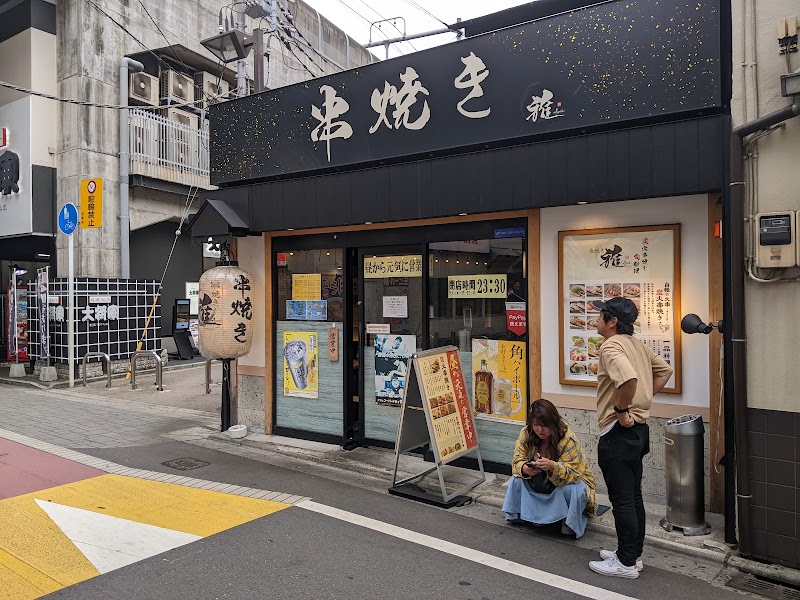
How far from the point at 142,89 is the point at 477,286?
42.7ft

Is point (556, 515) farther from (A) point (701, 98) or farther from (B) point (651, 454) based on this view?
(A) point (701, 98)

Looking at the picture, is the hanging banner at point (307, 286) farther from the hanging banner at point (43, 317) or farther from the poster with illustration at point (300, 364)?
the hanging banner at point (43, 317)

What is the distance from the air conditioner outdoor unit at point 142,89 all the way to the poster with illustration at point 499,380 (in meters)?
13.2

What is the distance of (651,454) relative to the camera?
226 inches

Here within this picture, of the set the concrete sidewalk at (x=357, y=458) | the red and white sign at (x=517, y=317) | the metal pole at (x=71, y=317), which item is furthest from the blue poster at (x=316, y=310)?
the metal pole at (x=71, y=317)

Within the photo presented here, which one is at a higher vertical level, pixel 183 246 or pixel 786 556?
pixel 183 246

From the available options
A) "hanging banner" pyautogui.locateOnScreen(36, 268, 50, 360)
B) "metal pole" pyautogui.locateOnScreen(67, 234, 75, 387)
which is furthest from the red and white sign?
"hanging banner" pyautogui.locateOnScreen(36, 268, 50, 360)

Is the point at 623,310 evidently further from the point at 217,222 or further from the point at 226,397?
the point at 226,397

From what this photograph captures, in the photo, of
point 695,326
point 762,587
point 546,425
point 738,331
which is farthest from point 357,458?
point 738,331

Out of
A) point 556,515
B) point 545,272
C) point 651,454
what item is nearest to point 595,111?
point 545,272

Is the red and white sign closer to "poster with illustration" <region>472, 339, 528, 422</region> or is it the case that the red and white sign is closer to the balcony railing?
"poster with illustration" <region>472, 339, 528, 422</region>

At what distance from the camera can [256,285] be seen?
8.80 meters

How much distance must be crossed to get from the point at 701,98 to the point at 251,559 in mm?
5477

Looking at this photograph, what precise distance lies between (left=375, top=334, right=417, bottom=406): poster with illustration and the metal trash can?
Result: 3334 millimetres
